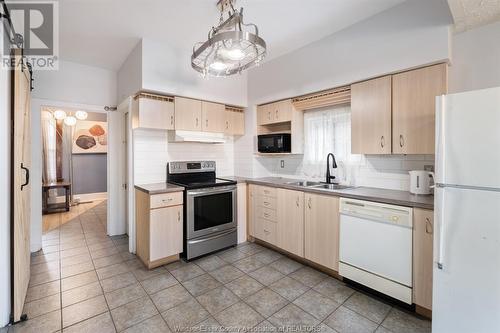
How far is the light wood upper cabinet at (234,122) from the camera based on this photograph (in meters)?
3.85

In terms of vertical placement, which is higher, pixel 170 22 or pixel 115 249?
pixel 170 22

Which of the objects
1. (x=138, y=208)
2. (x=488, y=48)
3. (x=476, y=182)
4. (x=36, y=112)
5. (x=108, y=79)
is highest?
(x=108, y=79)

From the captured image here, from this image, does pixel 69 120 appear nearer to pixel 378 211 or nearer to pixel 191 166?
pixel 191 166

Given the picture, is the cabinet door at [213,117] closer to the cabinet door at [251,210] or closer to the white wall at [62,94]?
the cabinet door at [251,210]

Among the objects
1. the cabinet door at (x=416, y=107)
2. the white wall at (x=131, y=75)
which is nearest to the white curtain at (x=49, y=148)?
the white wall at (x=131, y=75)

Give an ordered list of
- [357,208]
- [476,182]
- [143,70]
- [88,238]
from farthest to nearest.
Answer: [88,238] → [143,70] → [357,208] → [476,182]

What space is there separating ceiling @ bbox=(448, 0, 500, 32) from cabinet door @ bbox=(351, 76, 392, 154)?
0.64 m

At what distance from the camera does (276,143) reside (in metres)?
3.47

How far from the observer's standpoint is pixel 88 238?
3836 mm

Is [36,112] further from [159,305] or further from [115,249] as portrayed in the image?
[159,305]

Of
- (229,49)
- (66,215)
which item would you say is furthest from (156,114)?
(66,215)

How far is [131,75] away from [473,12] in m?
3.67

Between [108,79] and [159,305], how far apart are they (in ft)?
11.6

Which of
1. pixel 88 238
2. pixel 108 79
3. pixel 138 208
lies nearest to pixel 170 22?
pixel 108 79
